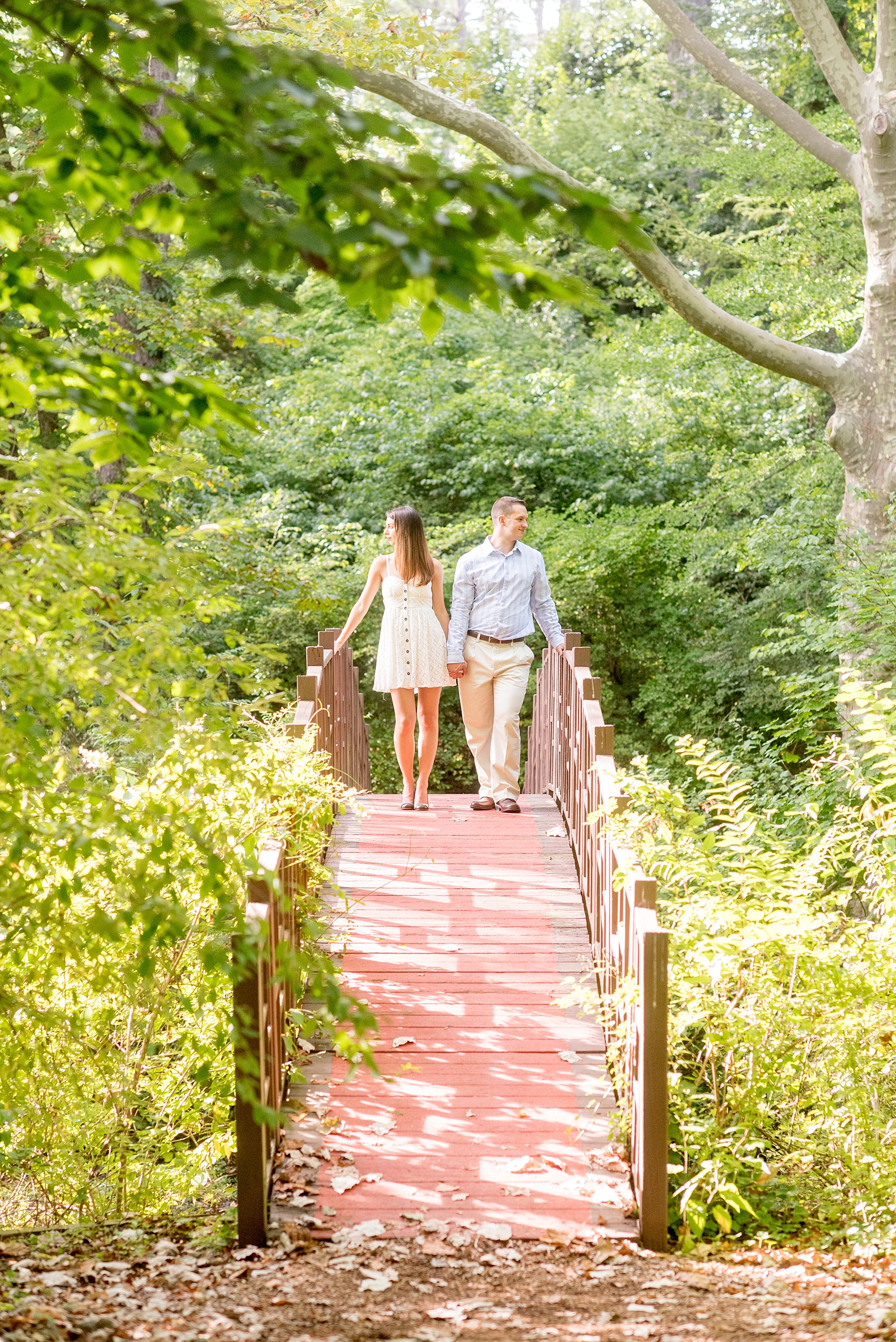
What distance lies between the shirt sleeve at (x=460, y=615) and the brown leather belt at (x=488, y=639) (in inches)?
1.7

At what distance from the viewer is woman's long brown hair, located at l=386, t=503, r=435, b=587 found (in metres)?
6.59

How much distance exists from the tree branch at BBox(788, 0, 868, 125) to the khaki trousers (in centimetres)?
561

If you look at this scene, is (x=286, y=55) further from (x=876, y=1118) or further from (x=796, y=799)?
(x=796, y=799)

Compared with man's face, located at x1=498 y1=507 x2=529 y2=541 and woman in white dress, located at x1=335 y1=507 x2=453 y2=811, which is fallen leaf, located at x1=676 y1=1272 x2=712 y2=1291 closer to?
woman in white dress, located at x1=335 y1=507 x2=453 y2=811

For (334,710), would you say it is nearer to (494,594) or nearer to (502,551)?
(494,594)

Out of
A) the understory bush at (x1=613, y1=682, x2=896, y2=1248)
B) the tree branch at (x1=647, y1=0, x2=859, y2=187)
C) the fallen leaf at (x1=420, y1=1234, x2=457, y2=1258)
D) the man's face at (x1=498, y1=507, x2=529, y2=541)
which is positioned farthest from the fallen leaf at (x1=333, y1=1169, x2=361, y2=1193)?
the tree branch at (x1=647, y1=0, x2=859, y2=187)

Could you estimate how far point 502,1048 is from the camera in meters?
4.77

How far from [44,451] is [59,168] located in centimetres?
66

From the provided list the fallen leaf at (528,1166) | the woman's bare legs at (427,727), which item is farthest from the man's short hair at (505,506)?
the fallen leaf at (528,1166)

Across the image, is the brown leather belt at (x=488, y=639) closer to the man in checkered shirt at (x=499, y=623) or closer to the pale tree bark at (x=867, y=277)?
the man in checkered shirt at (x=499, y=623)

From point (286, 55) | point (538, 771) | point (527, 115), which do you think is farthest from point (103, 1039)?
point (527, 115)

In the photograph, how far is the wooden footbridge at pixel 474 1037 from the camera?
146 inches

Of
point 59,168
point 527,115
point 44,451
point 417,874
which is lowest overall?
point 417,874

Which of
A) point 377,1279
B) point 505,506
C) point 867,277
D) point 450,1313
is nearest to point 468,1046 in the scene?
point 377,1279
